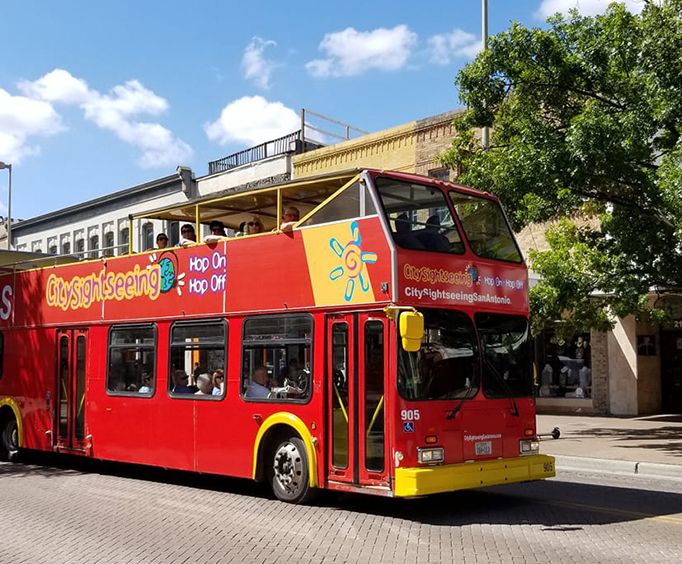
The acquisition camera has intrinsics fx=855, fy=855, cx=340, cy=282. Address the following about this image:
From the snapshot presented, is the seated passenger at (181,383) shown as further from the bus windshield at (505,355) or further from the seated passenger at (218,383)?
the bus windshield at (505,355)

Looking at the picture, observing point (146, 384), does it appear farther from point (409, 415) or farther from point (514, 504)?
point (514, 504)

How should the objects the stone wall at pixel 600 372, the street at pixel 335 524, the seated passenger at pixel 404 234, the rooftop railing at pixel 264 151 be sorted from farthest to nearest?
the rooftop railing at pixel 264 151
the stone wall at pixel 600 372
the seated passenger at pixel 404 234
the street at pixel 335 524

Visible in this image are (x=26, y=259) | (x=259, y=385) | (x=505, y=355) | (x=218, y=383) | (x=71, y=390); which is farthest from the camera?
(x=26, y=259)

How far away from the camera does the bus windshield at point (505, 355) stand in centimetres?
970

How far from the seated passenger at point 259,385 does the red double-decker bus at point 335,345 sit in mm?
30

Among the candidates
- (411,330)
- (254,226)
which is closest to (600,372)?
(254,226)

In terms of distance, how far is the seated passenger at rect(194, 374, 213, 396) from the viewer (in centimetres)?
1139

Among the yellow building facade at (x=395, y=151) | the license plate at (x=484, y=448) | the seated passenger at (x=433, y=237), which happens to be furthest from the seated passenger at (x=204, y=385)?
the yellow building facade at (x=395, y=151)

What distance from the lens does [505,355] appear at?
32.7 feet

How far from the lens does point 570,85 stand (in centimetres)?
1573

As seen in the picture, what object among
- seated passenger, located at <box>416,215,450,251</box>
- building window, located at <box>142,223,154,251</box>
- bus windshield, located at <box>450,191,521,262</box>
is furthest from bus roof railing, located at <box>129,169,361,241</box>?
building window, located at <box>142,223,154,251</box>

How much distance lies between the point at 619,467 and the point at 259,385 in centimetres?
644

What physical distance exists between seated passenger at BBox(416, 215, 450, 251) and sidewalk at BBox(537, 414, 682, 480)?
5.96 metres

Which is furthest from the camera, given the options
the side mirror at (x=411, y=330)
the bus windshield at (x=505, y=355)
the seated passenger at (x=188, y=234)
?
the seated passenger at (x=188, y=234)
